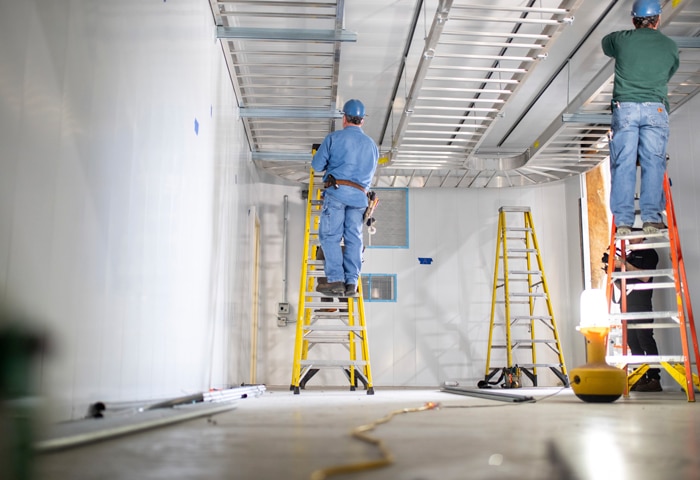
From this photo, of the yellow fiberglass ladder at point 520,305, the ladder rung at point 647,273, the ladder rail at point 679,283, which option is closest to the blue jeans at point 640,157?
the ladder rail at point 679,283

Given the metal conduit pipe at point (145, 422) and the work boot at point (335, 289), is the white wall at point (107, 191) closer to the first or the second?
the metal conduit pipe at point (145, 422)

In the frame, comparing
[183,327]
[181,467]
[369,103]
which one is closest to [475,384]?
[369,103]

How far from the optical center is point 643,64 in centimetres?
427

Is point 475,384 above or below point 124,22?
below

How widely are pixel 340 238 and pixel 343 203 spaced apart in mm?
266

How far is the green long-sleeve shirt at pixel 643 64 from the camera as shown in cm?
427

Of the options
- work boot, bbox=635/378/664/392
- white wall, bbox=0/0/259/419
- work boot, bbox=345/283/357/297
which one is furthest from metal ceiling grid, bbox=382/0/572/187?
work boot, bbox=635/378/664/392

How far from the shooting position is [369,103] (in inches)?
303

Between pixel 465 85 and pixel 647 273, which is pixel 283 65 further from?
pixel 647 273

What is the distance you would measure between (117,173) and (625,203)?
3.21 m

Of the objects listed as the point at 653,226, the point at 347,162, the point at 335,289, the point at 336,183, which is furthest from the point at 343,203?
the point at 653,226

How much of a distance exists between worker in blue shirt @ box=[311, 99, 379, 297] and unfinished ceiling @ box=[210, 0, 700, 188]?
83 centimetres

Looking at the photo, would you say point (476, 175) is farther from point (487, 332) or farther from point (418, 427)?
point (418, 427)

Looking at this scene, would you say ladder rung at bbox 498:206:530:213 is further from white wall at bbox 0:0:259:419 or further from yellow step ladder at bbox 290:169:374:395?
white wall at bbox 0:0:259:419
